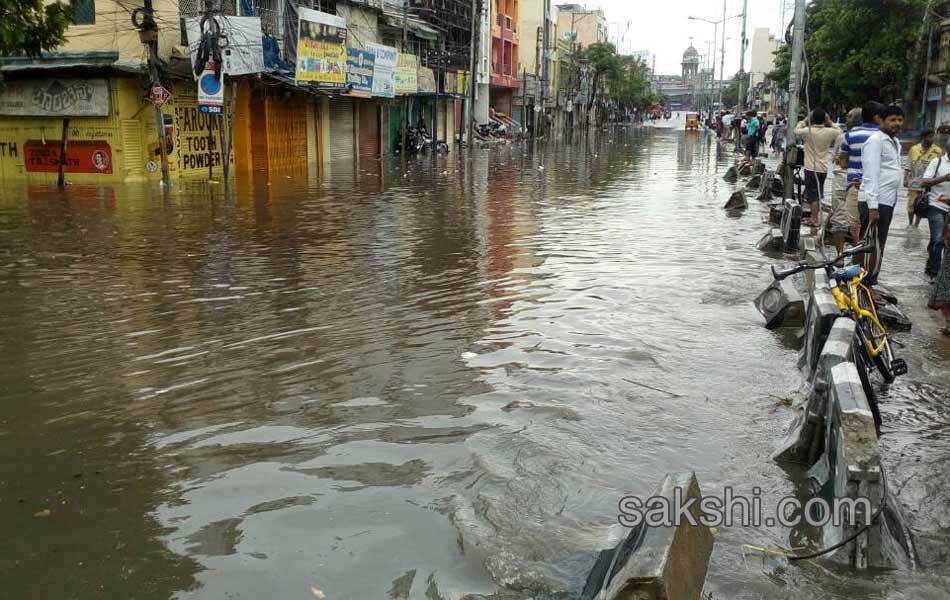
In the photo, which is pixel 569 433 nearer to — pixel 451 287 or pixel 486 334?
pixel 486 334

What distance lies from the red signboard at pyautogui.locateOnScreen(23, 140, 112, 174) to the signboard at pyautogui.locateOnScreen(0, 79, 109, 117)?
0.83 meters

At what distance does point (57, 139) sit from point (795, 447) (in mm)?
22983

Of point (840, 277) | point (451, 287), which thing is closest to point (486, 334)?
point (451, 287)

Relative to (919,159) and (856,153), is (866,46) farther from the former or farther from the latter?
(856,153)

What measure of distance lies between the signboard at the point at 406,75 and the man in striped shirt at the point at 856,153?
89.1 feet

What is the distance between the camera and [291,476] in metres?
4.59

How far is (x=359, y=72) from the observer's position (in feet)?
103

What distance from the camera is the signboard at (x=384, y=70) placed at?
1298 inches

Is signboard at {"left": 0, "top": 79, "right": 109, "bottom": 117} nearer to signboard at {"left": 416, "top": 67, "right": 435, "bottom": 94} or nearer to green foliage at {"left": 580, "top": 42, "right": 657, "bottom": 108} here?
signboard at {"left": 416, "top": 67, "right": 435, "bottom": 94}

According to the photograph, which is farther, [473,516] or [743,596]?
[473,516]

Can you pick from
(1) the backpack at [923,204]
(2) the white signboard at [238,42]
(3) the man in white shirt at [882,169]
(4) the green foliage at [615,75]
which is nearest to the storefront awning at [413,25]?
(2) the white signboard at [238,42]

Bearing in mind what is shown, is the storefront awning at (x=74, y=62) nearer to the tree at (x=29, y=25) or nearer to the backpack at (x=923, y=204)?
the tree at (x=29, y=25)

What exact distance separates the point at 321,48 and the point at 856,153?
20.5m

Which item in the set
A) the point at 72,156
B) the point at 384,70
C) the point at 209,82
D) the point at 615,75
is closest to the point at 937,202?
the point at 209,82
